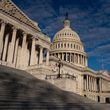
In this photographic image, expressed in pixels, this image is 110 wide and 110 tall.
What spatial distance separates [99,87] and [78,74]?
49.5ft

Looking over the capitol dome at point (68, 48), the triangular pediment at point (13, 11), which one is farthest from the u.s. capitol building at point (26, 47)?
the capitol dome at point (68, 48)

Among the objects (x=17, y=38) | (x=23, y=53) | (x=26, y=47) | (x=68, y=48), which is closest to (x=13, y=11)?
(x=17, y=38)

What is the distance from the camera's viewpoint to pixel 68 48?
10762 centimetres

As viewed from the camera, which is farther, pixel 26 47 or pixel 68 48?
pixel 68 48

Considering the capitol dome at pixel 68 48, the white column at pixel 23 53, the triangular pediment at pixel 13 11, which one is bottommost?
the white column at pixel 23 53

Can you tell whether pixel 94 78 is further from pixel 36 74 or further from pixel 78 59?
pixel 36 74

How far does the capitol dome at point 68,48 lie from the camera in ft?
348

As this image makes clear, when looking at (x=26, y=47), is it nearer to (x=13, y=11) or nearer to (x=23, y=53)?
(x=23, y=53)

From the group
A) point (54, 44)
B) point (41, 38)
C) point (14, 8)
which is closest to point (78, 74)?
point (54, 44)

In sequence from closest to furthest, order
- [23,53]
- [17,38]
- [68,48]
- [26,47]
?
1. [17,38]
2. [23,53]
3. [26,47]
4. [68,48]

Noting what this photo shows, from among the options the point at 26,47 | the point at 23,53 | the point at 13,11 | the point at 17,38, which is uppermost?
the point at 13,11

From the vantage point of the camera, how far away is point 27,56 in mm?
48562

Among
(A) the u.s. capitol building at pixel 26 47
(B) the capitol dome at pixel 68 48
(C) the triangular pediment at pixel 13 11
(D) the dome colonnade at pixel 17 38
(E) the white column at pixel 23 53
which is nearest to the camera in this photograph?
(A) the u.s. capitol building at pixel 26 47

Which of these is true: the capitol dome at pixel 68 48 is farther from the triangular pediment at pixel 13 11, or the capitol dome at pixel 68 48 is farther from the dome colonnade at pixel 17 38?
the triangular pediment at pixel 13 11
